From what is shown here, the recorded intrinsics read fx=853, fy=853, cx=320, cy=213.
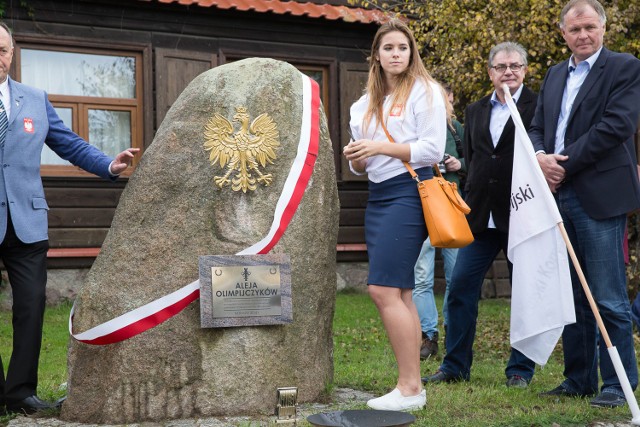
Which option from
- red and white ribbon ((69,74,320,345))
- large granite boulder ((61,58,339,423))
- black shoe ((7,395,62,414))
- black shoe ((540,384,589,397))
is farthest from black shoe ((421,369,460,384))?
black shoe ((7,395,62,414))

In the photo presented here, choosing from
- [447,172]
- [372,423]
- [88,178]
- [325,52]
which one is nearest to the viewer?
[372,423]

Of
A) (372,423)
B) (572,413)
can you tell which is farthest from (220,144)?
(572,413)

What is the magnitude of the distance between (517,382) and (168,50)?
7.22 metres

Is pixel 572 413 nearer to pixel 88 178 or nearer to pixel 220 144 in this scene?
pixel 220 144

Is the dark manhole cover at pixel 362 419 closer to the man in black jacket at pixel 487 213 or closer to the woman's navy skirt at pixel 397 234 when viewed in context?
the woman's navy skirt at pixel 397 234

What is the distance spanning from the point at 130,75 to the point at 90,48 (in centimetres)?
61

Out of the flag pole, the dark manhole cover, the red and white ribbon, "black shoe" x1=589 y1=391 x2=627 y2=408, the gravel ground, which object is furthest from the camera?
"black shoe" x1=589 y1=391 x2=627 y2=408

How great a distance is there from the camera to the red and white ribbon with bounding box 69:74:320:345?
4250 mm

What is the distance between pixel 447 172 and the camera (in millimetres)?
6488

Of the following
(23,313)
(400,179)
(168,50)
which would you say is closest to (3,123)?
(23,313)

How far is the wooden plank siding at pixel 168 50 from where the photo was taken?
10.3m

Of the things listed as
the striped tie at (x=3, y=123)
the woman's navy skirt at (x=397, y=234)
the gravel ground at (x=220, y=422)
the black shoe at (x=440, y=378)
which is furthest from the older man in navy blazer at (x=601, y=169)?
the striped tie at (x=3, y=123)

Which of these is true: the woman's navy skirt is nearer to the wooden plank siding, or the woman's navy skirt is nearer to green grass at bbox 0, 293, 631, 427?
green grass at bbox 0, 293, 631, 427

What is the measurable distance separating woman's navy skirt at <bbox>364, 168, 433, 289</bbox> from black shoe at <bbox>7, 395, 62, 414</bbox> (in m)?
1.86
